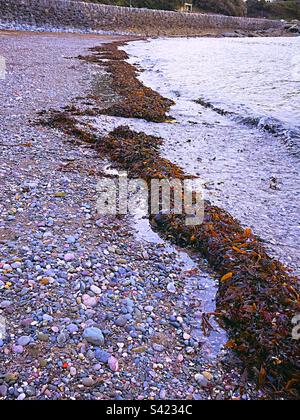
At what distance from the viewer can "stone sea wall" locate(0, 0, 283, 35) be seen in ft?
103

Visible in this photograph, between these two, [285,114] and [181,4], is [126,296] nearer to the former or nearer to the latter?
[285,114]

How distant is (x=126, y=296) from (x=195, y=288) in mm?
687

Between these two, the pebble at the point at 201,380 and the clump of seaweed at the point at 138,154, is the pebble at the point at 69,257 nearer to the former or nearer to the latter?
the pebble at the point at 201,380

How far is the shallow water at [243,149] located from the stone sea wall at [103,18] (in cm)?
2074

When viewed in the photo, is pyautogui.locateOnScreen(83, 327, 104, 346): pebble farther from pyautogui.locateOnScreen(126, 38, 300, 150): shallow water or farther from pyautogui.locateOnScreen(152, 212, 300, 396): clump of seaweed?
pyautogui.locateOnScreen(126, 38, 300, 150): shallow water

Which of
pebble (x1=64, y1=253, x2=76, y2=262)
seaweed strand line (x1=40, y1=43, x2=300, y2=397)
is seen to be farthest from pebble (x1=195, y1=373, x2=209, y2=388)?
pebble (x1=64, y1=253, x2=76, y2=262)

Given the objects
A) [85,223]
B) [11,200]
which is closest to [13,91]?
[11,200]

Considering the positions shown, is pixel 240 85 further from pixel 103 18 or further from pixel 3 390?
pixel 103 18

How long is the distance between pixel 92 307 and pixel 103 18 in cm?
4363

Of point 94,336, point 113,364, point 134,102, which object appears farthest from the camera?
point 134,102

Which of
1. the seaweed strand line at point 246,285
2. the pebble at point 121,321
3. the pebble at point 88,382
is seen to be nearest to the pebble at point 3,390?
the pebble at point 88,382

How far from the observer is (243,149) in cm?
775

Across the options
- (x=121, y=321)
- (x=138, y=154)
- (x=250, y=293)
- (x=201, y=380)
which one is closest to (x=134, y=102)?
(x=138, y=154)

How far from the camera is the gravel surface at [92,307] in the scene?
2307 millimetres
